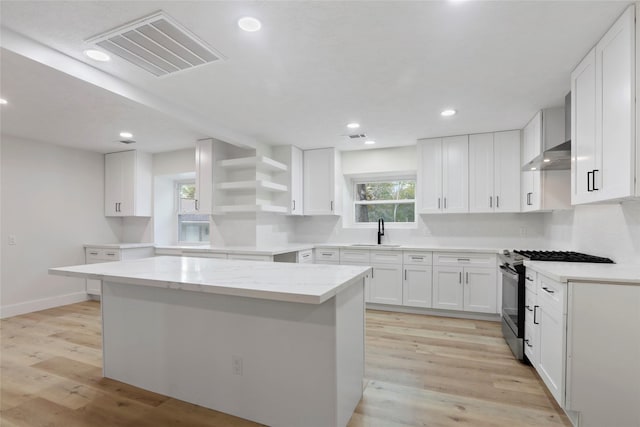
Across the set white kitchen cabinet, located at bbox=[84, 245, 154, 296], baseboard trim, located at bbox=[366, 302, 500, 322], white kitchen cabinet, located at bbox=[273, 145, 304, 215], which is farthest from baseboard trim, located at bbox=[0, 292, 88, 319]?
baseboard trim, located at bbox=[366, 302, 500, 322]

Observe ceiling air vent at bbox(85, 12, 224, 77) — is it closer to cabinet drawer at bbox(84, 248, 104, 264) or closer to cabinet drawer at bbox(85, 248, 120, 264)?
cabinet drawer at bbox(85, 248, 120, 264)

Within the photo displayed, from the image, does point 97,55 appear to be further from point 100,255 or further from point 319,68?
point 100,255

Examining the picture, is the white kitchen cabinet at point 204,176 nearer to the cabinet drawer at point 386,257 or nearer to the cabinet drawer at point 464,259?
the cabinet drawer at point 386,257

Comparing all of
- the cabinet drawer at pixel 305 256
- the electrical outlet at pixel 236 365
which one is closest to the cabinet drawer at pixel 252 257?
the cabinet drawer at pixel 305 256

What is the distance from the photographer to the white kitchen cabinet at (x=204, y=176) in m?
4.51

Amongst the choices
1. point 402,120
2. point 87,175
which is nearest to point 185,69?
point 402,120

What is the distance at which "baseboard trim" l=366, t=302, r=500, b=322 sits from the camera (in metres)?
4.04

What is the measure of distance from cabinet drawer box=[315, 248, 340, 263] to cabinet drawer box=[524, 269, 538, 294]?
2.53 metres

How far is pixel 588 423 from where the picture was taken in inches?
72.4

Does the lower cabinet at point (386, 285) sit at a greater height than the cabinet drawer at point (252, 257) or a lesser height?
lesser

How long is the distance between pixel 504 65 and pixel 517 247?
2.76 metres

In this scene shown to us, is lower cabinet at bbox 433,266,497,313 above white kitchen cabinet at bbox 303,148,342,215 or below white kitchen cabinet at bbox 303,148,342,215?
below

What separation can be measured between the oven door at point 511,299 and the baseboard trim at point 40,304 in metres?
5.97

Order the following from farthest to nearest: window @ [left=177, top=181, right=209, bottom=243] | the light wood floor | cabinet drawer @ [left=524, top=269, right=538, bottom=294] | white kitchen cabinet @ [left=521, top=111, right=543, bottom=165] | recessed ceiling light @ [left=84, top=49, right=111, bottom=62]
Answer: window @ [left=177, top=181, right=209, bottom=243] < white kitchen cabinet @ [left=521, top=111, right=543, bottom=165] < cabinet drawer @ [left=524, top=269, right=538, bottom=294] < recessed ceiling light @ [left=84, top=49, right=111, bottom=62] < the light wood floor
